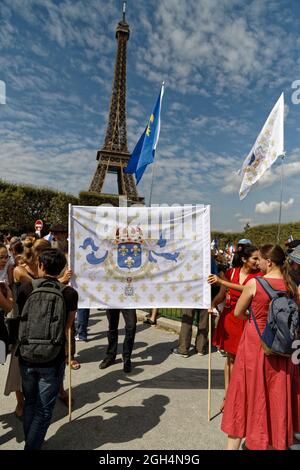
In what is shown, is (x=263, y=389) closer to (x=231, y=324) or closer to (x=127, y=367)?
(x=231, y=324)

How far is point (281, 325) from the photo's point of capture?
231cm

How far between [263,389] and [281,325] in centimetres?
59

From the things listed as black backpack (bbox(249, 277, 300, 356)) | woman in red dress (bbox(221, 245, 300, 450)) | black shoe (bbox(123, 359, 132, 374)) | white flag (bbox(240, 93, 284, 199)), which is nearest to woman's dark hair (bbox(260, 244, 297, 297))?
woman in red dress (bbox(221, 245, 300, 450))

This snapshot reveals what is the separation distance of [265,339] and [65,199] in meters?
26.0

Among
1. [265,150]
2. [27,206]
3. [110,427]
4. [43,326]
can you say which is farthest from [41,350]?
[27,206]

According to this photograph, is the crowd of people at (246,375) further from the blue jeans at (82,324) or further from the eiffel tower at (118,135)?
the eiffel tower at (118,135)

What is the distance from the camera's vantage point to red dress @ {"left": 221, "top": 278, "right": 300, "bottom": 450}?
2.46 metres

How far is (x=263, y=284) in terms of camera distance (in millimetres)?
2492

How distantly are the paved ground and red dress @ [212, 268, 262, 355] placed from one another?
0.79 metres

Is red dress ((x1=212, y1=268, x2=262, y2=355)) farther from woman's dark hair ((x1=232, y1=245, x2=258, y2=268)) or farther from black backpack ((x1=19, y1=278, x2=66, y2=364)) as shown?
black backpack ((x1=19, y1=278, x2=66, y2=364))

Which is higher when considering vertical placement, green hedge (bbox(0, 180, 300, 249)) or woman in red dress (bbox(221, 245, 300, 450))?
green hedge (bbox(0, 180, 300, 249))

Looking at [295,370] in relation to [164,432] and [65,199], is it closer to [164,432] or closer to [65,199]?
[164,432]
